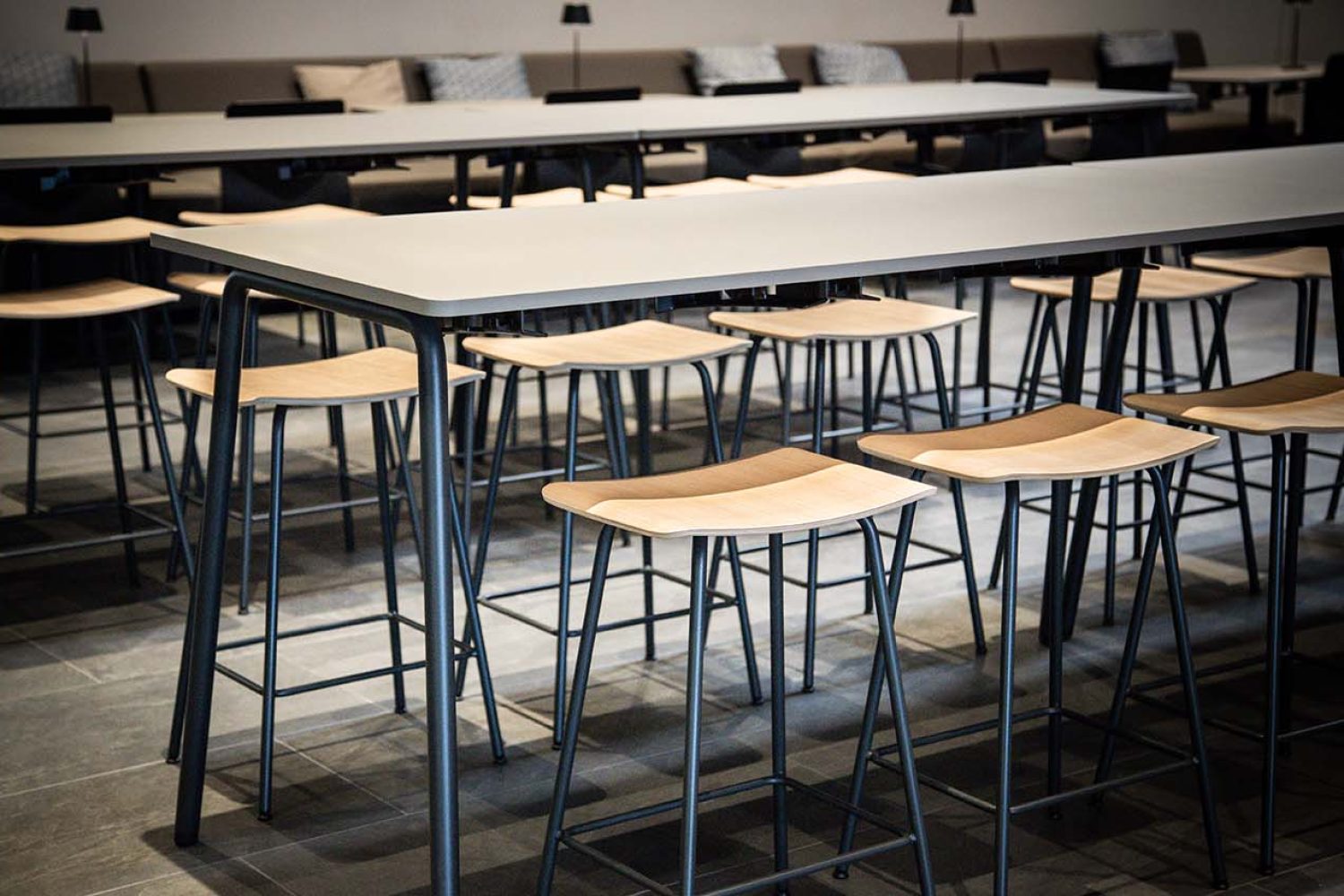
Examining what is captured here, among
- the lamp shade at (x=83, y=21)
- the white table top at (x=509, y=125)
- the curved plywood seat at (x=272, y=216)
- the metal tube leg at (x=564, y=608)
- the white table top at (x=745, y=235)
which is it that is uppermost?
the lamp shade at (x=83, y=21)

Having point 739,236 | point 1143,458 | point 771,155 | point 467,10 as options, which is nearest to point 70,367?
point 771,155

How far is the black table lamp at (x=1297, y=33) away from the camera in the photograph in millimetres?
11383

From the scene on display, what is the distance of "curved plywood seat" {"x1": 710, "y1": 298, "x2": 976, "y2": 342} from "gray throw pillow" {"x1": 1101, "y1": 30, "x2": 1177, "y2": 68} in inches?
306

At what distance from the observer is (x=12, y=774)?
2.93 m

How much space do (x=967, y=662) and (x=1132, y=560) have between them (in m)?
0.92

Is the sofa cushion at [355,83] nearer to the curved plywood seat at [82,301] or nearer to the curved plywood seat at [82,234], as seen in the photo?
the curved plywood seat at [82,234]

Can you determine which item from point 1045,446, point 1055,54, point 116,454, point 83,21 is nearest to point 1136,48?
point 1055,54

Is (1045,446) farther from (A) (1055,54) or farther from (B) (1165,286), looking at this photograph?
(A) (1055,54)

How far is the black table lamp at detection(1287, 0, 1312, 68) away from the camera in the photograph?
11.4m

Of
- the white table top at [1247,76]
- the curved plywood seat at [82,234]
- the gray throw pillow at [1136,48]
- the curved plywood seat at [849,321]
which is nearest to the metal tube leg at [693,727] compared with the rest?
the curved plywood seat at [849,321]

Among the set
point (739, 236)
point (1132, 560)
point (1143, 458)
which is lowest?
point (1132, 560)

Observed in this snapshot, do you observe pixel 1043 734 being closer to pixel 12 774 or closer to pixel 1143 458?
pixel 1143 458

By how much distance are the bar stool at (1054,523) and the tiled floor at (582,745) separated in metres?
0.13

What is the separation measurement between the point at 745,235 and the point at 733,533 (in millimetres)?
737
